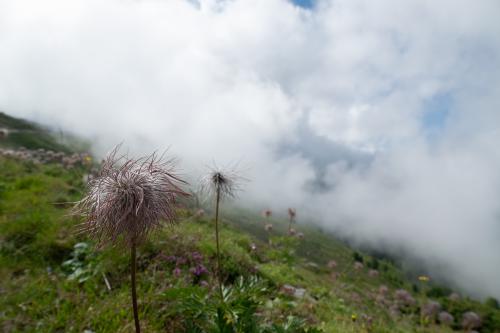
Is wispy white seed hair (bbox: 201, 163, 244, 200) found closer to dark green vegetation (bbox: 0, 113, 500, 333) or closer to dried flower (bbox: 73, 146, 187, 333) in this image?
dark green vegetation (bbox: 0, 113, 500, 333)

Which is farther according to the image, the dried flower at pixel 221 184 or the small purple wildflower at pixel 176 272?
the small purple wildflower at pixel 176 272

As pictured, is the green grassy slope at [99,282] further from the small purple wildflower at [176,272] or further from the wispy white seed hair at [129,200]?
the wispy white seed hair at [129,200]

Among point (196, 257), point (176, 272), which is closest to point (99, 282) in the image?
point (176, 272)

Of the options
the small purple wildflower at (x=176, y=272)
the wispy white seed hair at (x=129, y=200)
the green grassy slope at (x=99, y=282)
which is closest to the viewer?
the wispy white seed hair at (x=129, y=200)

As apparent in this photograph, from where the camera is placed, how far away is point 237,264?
6.98 metres

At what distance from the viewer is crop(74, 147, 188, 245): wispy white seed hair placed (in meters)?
2.31

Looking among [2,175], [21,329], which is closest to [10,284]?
[21,329]

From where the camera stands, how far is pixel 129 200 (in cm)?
233

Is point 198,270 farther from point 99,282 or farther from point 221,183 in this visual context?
point 221,183

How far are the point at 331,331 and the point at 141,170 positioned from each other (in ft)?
14.6

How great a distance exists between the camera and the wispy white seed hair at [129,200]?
7.59ft

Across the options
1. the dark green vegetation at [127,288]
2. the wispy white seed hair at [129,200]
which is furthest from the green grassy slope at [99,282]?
the wispy white seed hair at [129,200]

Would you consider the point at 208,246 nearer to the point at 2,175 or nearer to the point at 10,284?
the point at 10,284

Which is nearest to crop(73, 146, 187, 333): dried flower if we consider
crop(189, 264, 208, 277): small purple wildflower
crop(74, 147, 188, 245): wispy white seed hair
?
crop(74, 147, 188, 245): wispy white seed hair
